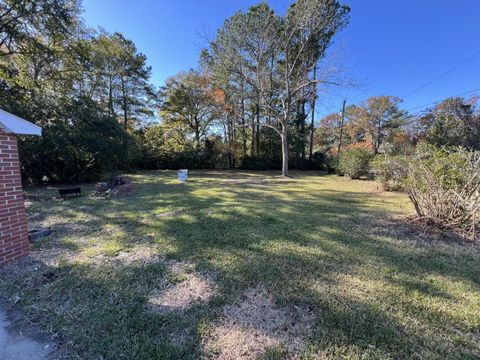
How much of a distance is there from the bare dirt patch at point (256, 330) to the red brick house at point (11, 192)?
2868mm

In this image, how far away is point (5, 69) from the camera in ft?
32.4

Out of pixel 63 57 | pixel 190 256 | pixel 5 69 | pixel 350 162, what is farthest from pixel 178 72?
pixel 190 256

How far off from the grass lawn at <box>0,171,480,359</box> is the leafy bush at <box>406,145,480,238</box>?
52 centimetres

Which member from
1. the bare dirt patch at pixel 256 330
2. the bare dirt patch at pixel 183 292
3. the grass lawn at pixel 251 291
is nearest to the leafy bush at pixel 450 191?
the grass lawn at pixel 251 291

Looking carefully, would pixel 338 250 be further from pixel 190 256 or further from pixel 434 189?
pixel 434 189

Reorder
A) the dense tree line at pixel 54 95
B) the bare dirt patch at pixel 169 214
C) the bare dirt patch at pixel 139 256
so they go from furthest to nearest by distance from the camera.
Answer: the dense tree line at pixel 54 95 → the bare dirt patch at pixel 169 214 → the bare dirt patch at pixel 139 256

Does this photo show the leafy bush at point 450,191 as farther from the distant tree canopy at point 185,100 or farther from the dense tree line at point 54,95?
the dense tree line at point 54,95

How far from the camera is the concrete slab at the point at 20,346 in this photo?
61.8 inches

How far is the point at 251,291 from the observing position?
7.38 ft

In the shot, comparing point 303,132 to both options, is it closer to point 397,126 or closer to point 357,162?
point 357,162

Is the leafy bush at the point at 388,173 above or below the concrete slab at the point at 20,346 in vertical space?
above

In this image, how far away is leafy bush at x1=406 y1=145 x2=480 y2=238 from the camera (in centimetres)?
365

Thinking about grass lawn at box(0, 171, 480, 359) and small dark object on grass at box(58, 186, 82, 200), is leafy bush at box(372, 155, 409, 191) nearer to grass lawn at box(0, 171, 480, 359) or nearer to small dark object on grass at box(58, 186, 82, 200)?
grass lawn at box(0, 171, 480, 359)

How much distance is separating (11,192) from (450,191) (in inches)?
249
